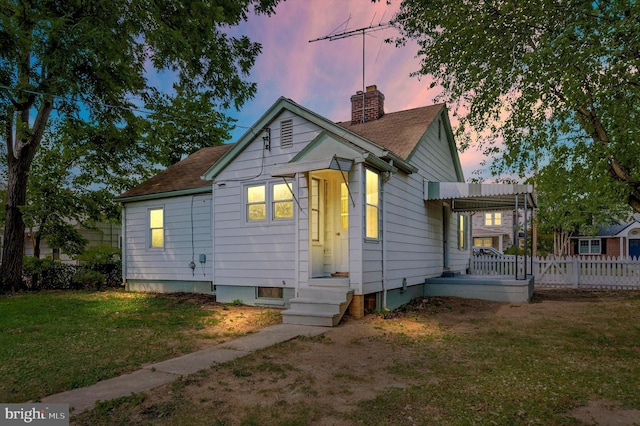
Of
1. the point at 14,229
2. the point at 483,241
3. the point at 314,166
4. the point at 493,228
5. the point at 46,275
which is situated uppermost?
the point at 314,166

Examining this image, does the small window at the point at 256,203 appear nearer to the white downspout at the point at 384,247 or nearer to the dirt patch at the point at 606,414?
the white downspout at the point at 384,247

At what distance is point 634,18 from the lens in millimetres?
7492

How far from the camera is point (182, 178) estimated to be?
522 inches

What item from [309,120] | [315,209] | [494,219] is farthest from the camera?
[494,219]

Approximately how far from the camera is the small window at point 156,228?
42.5 ft

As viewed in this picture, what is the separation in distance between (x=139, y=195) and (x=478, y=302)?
10737 mm

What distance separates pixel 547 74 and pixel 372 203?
474cm

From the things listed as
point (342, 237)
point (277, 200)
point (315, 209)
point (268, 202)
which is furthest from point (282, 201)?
A: point (342, 237)

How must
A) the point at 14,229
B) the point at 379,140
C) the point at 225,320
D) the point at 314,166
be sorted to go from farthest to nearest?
1. the point at 14,229
2. the point at 379,140
3. the point at 225,320
4. the point at 314,166

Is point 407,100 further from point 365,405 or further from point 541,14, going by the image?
point 365,405

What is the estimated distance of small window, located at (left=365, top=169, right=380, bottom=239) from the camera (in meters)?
8.60

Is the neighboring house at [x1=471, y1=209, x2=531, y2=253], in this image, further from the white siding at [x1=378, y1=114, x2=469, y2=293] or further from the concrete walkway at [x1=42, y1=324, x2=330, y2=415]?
the concrete walkway at [x1=42, y1=324, x2=330, y2=415]

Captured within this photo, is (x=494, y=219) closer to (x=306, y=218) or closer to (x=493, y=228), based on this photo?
(x=493, y=228)

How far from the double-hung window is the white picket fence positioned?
30.4ft
